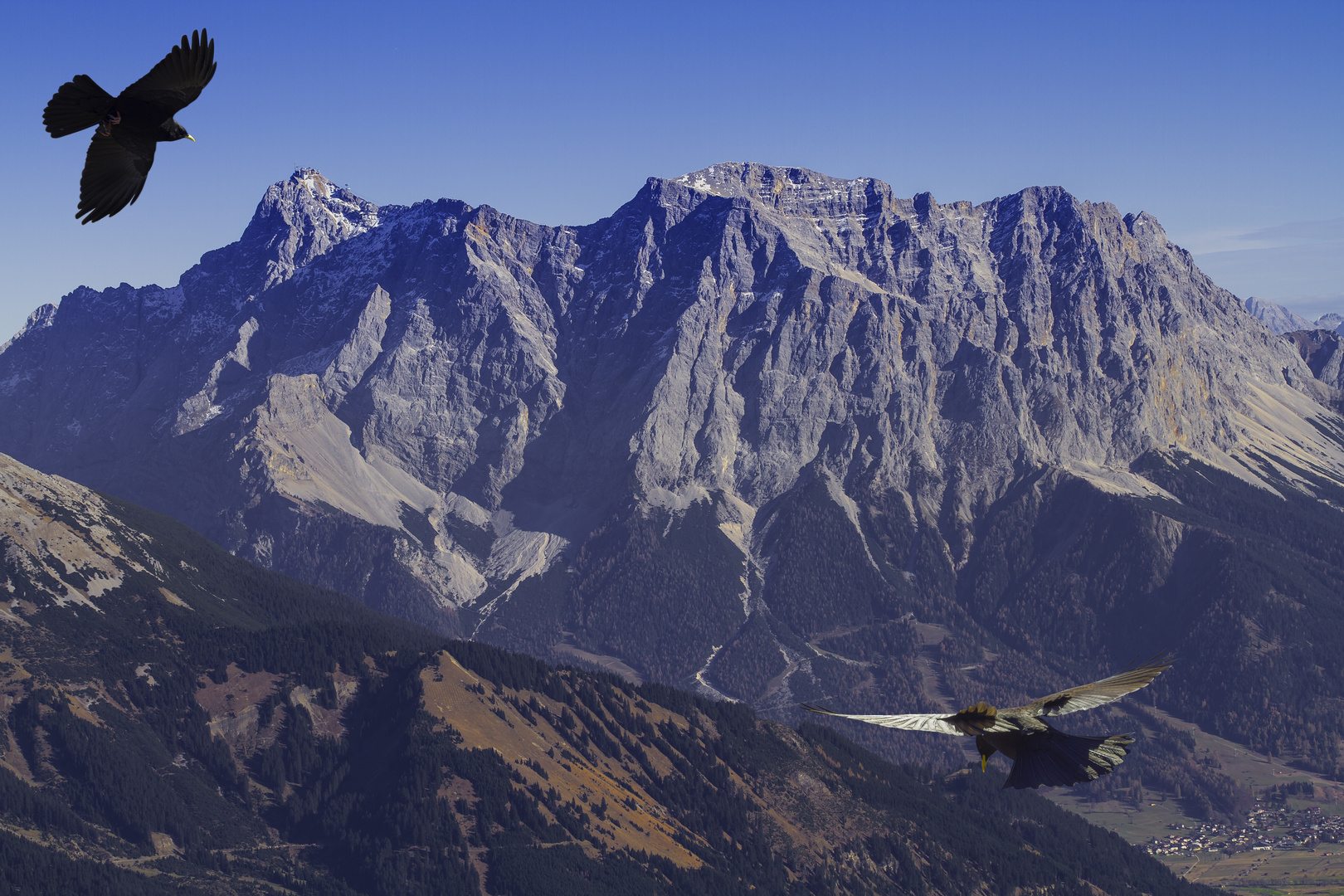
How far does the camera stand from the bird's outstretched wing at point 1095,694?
2380 cm

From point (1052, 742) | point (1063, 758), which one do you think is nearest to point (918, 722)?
point (1052, 742)

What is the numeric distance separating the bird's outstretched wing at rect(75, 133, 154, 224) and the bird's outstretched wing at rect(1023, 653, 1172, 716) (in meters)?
18.5

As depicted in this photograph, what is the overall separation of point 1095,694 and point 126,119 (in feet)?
66.7

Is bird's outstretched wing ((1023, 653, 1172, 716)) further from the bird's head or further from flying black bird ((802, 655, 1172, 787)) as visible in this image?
the bird's head

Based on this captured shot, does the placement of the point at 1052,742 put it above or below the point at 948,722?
below

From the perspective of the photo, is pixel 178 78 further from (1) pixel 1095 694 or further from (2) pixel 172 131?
(1) pixel 1095 694

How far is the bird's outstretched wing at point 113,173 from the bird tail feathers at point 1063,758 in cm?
1888

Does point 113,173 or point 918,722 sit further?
point 113,173

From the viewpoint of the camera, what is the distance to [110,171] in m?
24.7

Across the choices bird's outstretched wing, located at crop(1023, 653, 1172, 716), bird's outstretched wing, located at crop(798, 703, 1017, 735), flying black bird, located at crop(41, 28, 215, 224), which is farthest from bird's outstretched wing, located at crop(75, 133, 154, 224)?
bird's outstretched wing, located at crop(1023, 653, 1172, 716)

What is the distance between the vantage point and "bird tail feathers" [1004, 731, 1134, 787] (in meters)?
23.8

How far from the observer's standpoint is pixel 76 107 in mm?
23562

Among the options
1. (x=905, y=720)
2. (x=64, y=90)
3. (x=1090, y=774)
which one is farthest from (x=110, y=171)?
(x=1090, y=774)

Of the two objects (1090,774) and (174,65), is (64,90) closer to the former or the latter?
(174,65)
